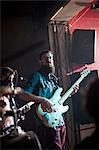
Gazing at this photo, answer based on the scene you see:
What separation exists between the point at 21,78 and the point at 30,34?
0.92 ft

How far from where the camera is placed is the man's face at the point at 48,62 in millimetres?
1914

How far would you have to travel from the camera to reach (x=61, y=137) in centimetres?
192

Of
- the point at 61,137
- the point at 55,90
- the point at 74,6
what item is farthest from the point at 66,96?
the point at 74,6

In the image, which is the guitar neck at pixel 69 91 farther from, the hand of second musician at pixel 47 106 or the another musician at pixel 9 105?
the another musician at pixel 9 105

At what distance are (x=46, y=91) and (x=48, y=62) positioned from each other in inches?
7.3

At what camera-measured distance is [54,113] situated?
1899 millimetres

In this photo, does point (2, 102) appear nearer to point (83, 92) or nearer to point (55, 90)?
A: point (55, 90)

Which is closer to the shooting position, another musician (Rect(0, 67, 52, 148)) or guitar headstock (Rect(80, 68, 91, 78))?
another musician (Rect(0, 67, 52, 148))

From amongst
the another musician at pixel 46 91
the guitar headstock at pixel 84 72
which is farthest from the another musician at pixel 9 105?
the guitar headstock at pixel 84 72

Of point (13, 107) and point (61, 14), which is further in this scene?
point (61, 14)

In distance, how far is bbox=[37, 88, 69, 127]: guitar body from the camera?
6.15ft

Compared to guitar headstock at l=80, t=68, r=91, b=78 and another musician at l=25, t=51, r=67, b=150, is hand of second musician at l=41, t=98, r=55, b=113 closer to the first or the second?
another musician at l=25, t=51, r=67, b=150

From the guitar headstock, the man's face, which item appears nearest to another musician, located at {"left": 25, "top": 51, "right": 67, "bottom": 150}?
the man's face

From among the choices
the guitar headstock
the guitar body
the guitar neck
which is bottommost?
the guitar body
